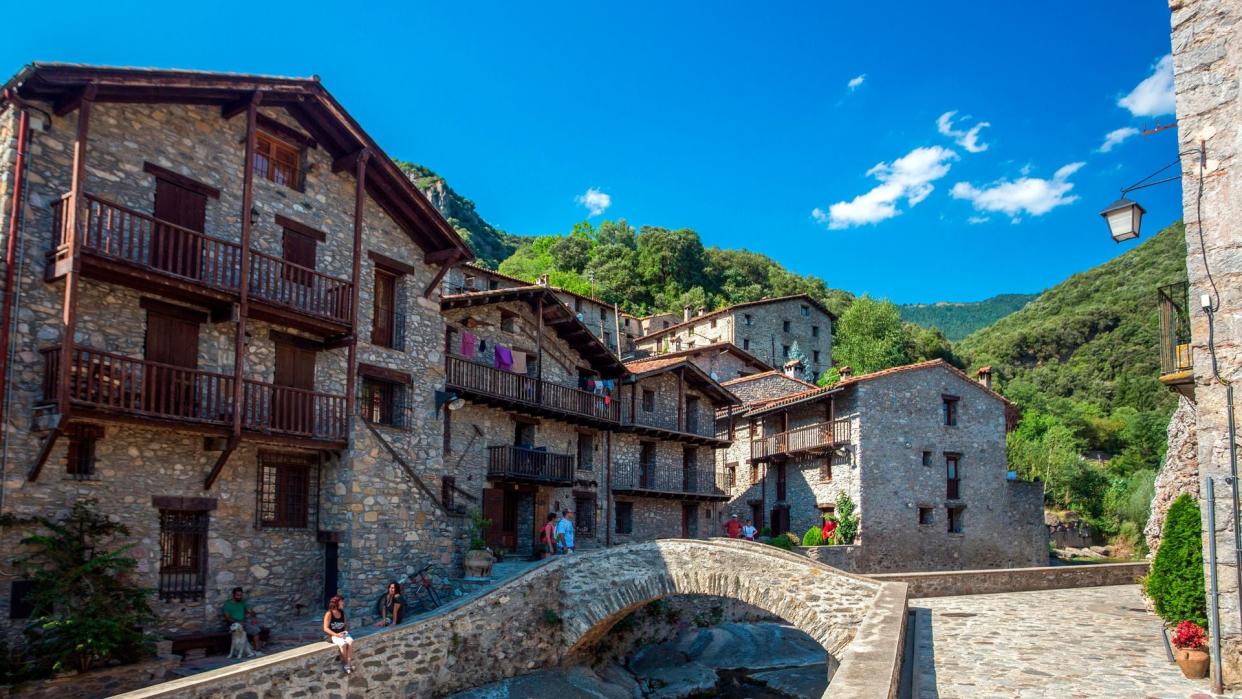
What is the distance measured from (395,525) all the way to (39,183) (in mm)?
9307

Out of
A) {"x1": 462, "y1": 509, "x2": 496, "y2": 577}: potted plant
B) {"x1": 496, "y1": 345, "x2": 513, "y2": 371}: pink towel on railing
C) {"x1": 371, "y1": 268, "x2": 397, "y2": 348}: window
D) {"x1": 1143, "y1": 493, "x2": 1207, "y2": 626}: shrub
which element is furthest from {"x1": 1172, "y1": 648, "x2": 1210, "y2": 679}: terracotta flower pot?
{"x1": 496, "y1": 345, "x2": 513, "y2": 371}: pink towel on railing

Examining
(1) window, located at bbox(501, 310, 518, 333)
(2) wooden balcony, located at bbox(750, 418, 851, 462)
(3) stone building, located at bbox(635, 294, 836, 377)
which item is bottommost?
(2) wooden balcony, located at bbox(750, 418, 851, 462)

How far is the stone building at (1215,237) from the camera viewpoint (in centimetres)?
1152

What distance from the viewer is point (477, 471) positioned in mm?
24766

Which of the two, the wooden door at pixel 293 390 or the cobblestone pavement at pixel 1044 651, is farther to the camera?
the wooden door at pixel 293 390

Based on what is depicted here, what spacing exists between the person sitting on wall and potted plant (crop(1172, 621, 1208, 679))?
42.3ft

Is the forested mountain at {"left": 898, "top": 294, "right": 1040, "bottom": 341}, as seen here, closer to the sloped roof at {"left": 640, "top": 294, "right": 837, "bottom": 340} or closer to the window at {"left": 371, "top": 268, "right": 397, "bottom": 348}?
the sloped roof at {"left": 640, "top": 294, "right": 837, "bottom": 340}

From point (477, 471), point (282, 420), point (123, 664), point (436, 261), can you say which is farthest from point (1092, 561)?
point (123, 664)

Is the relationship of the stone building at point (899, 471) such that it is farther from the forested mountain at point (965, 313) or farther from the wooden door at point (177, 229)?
the forested mountain at point (965, 313)

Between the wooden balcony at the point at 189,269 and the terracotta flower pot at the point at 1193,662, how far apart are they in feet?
51.6

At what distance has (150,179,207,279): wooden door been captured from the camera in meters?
16.1

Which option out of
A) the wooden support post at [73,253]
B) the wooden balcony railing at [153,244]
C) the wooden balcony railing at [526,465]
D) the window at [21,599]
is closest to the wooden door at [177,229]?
the wooden balcony railing at [153,244]

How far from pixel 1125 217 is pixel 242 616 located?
15.8m

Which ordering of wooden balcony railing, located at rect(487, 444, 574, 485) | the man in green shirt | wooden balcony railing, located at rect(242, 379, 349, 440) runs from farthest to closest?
1. wooden balcony railing, located at rect(487, 444, 574, 485)
2. wooden balcony railing, located at rect(242, 379, 349, 440)
3. the man in green shirt
